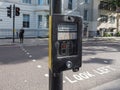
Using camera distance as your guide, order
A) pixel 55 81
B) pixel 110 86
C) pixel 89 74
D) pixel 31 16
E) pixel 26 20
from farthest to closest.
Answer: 1. pixel 31 16
2. pixel 26 20
3. pixel 89 74
4. pixel 110 86
5. pixel 55 81

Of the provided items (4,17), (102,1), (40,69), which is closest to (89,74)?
(40,69)

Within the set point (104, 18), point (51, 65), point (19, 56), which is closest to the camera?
point (51, 65)

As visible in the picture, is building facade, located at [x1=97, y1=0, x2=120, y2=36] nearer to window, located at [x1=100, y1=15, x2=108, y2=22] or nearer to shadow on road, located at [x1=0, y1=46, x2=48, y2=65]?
window, located at [x1=100, y1=15, x2=108, y2=22]

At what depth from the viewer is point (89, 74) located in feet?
37.8

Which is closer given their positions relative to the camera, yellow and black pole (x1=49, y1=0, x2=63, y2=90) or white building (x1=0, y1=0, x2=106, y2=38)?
yellow and black pole (x1=49, y1=0, x2=63, y2=90)

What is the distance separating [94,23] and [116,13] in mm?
9363

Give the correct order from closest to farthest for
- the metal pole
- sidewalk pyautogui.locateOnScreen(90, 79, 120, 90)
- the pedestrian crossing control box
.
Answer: the pedestrian crossing control box → the metal pole → sidewalk pyautogui.locateOnScreen(90, 79, 120, 90)

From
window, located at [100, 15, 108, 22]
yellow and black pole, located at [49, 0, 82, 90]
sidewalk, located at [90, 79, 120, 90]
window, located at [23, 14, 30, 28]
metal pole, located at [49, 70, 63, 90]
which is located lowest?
sidewalk, located at [90, 79, 120, 90]

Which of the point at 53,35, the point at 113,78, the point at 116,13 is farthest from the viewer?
the point at 116,13

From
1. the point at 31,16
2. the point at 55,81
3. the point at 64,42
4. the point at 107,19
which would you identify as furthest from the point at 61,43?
the point at 107,19

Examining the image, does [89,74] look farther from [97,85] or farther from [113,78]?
[97,85]

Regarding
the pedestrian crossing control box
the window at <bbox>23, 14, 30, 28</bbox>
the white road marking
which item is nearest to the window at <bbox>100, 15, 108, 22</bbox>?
the window at <bbox>23, 14, 30, 28</bbox>

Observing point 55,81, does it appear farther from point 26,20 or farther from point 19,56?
point 26,20

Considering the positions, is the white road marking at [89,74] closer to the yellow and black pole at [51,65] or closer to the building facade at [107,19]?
the yellow and black pole at [51,65]
